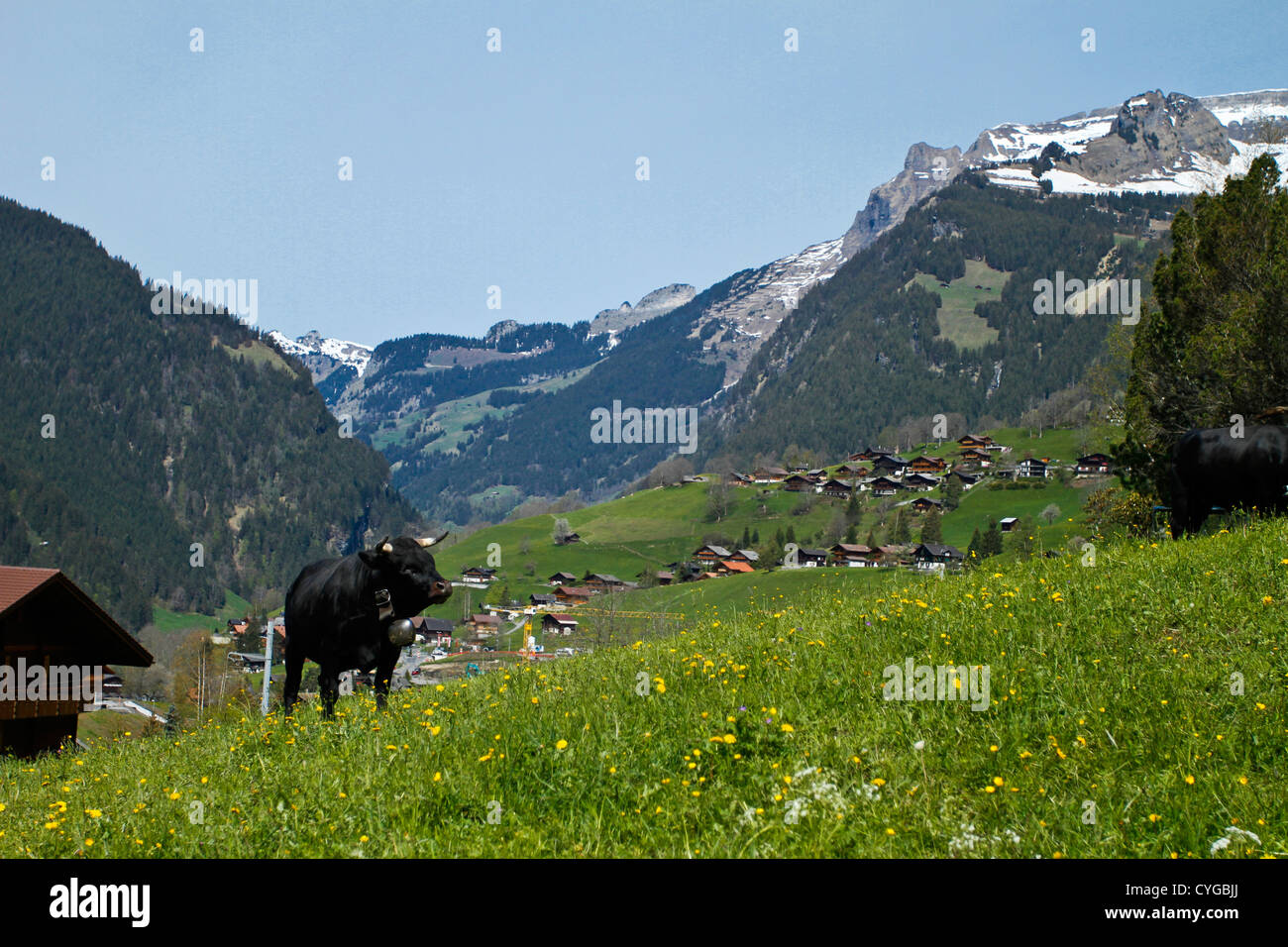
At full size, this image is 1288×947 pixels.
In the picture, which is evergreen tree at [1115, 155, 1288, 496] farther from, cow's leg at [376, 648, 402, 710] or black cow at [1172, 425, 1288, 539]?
cow's leg at [376, 648, 402, 710]

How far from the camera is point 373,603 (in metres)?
13.3

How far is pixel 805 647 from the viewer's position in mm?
10781

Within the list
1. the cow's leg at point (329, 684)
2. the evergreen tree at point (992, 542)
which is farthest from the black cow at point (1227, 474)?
the evergreen tree at point (992, 542)

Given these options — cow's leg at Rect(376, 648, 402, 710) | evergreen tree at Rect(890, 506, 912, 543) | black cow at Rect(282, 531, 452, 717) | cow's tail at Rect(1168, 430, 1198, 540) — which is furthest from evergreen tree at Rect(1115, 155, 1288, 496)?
evergreen tree at Rect(890, 506, 912, 543)

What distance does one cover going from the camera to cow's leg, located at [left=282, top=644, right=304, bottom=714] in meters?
15.1

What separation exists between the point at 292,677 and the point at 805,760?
1042 cm

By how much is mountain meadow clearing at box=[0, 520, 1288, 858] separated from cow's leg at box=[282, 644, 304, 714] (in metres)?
2.96

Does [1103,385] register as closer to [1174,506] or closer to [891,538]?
[1174,506]

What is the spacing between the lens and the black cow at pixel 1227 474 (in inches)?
720

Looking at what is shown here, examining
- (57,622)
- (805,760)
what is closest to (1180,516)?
(805,760)

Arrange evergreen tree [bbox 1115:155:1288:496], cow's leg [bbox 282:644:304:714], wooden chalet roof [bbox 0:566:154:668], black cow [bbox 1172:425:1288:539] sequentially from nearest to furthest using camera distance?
cow's leg [bbox 282:644:304:714]
black cow [bbox 1172:425:1288:539]
wooden chalet roof [bbox 0:566:154:668]
evergreen tree [bbox 1115:155:1288:496]

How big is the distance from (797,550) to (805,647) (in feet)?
527

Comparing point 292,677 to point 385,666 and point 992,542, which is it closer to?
point 385,666
